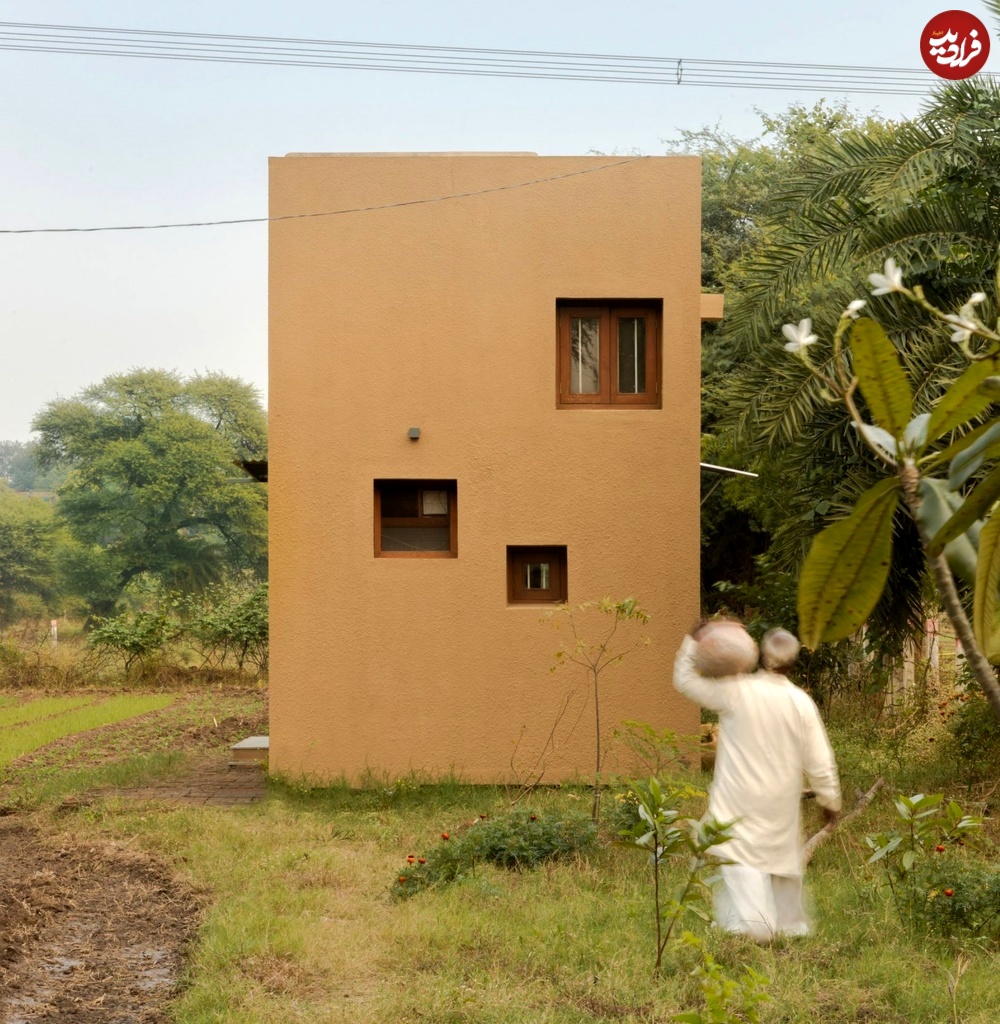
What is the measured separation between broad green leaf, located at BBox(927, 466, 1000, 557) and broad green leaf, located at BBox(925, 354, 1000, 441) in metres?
0.13

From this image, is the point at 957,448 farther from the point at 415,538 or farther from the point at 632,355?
the point at 415,538

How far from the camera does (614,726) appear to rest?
10.8 meters

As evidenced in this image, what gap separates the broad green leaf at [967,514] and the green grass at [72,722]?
13.6 m

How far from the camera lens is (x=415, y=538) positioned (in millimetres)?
11195

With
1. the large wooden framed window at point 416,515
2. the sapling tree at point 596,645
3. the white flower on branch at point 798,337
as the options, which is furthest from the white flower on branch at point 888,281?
the large wooden framed window at point 416,515

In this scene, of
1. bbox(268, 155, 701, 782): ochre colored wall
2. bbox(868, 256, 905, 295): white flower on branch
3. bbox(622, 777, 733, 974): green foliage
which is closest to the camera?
bbox(868, 256, 905, 295): white flower on branch

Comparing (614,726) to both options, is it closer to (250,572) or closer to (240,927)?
(240,927)

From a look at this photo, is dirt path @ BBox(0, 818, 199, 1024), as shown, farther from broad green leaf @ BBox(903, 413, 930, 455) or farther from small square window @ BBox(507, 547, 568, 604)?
broad green leaf @ BBox(903, 413, 930, 455)

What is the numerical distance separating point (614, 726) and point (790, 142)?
17.9 metres

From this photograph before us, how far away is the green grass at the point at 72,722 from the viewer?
15180mm

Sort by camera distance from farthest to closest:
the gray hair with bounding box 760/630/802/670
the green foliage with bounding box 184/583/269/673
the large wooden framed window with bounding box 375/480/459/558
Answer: the green foliage with bounding box 184/583/269/673 → the large wooden framed window with bounding box 375/480/459/558 → the gray hair with bounding box 760/630/802/670

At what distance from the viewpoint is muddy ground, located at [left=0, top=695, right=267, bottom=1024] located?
18.6ft

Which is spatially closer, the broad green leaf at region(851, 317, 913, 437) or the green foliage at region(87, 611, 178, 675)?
the broad green leaf at region(851, 317, 913, 437)

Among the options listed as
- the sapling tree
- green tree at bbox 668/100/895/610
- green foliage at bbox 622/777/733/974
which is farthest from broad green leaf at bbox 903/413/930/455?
green tree at bbox 668/100/895/610
